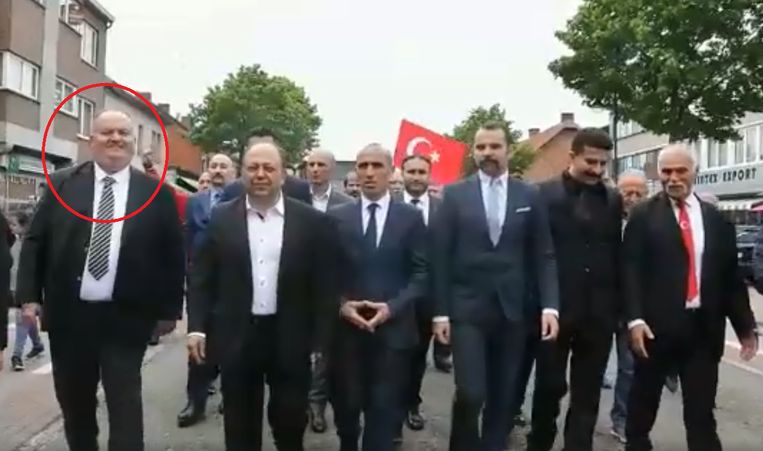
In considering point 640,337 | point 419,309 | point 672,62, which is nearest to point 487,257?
point 419,309

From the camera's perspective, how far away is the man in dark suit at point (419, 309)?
23.2ft

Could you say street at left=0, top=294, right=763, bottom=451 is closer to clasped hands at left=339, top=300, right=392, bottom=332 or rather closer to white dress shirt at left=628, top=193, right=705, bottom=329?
clasped hands at left=339, top=300, right=392, bottom=332

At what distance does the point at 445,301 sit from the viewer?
597 centimetres

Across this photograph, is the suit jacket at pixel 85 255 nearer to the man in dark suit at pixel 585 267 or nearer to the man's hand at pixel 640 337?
the man in dark suit at pixel 585 267

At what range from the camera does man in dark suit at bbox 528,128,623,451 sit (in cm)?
628

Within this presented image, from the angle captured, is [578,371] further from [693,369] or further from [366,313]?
[366,313]

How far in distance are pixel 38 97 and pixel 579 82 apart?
57.8ft

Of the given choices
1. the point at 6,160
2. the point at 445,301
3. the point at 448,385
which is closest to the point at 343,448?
the point at 445,301

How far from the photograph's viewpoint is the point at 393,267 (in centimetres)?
612

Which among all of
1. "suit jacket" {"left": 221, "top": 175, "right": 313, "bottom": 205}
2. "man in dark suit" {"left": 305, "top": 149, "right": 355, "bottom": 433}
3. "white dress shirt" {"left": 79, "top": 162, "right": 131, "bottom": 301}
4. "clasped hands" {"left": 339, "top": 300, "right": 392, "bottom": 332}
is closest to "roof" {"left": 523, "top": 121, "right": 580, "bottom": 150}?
"man in dark suit" {"left": 305, "top": 149, "right": 355, "bottom": 433}

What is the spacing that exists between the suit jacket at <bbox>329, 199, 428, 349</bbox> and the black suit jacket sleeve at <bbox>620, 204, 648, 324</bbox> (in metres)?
1.21

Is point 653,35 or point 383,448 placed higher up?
point 653,35

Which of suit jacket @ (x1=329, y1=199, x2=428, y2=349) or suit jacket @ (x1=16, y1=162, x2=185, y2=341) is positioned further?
suit jacket @ (x1=329, y1=199, x2=428, y2=349)

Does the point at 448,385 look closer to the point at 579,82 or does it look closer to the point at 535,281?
the point at 535,281
